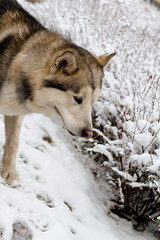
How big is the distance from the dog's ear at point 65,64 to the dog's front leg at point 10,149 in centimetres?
87

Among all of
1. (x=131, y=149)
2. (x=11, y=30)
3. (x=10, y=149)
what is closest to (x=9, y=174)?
(x=10, y=149)

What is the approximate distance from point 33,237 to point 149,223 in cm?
165

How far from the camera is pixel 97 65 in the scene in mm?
2609

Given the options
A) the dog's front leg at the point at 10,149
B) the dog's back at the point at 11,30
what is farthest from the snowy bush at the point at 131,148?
the dog's back at the point at 11,30

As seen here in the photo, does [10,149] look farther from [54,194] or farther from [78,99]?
[78,99]

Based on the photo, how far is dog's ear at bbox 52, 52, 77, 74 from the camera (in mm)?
2194

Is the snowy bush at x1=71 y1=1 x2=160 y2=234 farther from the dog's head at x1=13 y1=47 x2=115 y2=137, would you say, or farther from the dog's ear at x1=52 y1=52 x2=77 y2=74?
the dog's ear at x1=52 y1=52 x2=77 y2=74

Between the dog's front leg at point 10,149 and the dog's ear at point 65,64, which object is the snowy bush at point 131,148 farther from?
the dog's ear at point 65,64

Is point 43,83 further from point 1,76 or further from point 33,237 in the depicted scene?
point 33,237

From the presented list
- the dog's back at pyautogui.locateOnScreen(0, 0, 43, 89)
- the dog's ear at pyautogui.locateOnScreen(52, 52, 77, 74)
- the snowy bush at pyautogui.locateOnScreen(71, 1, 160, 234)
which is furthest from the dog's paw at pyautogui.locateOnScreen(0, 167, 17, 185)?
the dog's ear at pyautogui.locateOnScreen(52, 52, 77, 74)

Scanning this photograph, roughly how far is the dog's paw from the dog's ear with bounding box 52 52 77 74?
117 cm

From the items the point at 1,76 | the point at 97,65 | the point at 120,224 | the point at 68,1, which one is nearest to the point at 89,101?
the point at 97,65

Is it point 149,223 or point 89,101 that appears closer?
point 89,101

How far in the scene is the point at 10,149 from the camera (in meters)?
2.86
